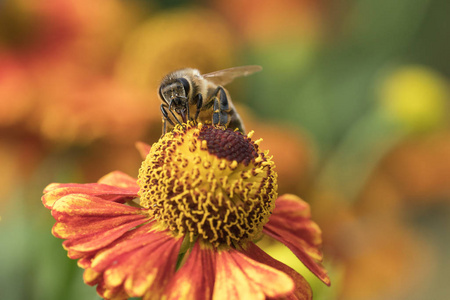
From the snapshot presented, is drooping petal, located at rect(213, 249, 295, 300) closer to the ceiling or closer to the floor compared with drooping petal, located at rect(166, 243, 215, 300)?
closer to the ceiling

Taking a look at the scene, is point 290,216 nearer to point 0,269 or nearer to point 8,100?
point 0,269

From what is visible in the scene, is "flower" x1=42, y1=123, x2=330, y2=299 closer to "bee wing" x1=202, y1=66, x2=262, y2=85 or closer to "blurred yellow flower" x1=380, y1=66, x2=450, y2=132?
"bee wing" x1=202, y1=66, x2=262, y2=85

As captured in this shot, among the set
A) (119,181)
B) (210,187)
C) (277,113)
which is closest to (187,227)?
(210,187)

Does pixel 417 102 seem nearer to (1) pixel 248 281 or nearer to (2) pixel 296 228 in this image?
(2) pixel 296 228

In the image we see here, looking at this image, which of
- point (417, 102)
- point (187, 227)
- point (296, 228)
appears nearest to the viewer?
point (187, 227)

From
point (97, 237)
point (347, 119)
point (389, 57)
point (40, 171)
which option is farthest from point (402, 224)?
point (97, 237)

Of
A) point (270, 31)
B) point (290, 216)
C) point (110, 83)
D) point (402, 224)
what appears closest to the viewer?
point (290, 216)

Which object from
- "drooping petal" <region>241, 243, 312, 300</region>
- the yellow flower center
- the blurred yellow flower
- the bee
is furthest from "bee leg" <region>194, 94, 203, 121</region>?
the blurred yellow flower
